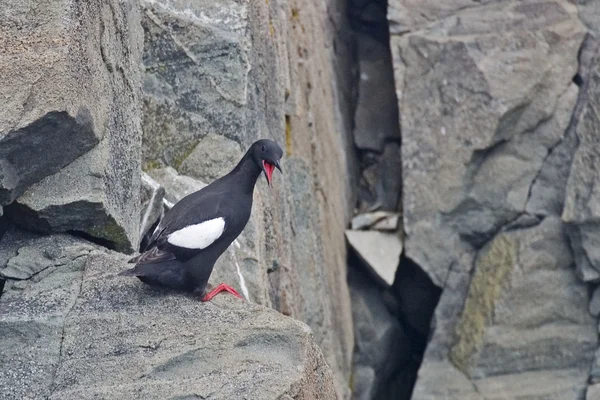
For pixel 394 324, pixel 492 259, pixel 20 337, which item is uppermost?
pixel 20 337

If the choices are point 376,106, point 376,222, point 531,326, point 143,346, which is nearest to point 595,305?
point 531,326

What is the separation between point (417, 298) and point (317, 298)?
2.33 meters

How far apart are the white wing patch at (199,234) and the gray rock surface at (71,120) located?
1.41 feet

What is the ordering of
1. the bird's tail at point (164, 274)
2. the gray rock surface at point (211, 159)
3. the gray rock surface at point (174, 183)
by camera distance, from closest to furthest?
1. the bird's tail at point (164, 274)
2. the gray rock surface at point (174, 183)
3. the gray rock surface at point (211, 159)

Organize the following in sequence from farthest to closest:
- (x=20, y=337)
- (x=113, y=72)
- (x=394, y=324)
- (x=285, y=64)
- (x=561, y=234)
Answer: (x=394, y=324) < (x=561, y=234) < (x=285, y=64) < (x=113, y=72) < (x=20, y=337)

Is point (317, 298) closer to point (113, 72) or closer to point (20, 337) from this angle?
point (113, 72)

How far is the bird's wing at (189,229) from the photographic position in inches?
177

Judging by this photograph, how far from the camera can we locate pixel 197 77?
6539 mm

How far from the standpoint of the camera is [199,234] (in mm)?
4617

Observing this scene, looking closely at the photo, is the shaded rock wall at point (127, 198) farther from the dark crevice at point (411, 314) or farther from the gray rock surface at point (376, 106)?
the gray rock surface at point (376, 106)

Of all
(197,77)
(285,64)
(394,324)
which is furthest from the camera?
(394,324)

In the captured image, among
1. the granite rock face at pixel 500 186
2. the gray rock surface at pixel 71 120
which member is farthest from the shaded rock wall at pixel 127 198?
the granite rock face at pixel 500 186

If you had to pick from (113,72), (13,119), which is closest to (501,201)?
(113,72)

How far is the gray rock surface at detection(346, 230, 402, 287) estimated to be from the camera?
9633mm
